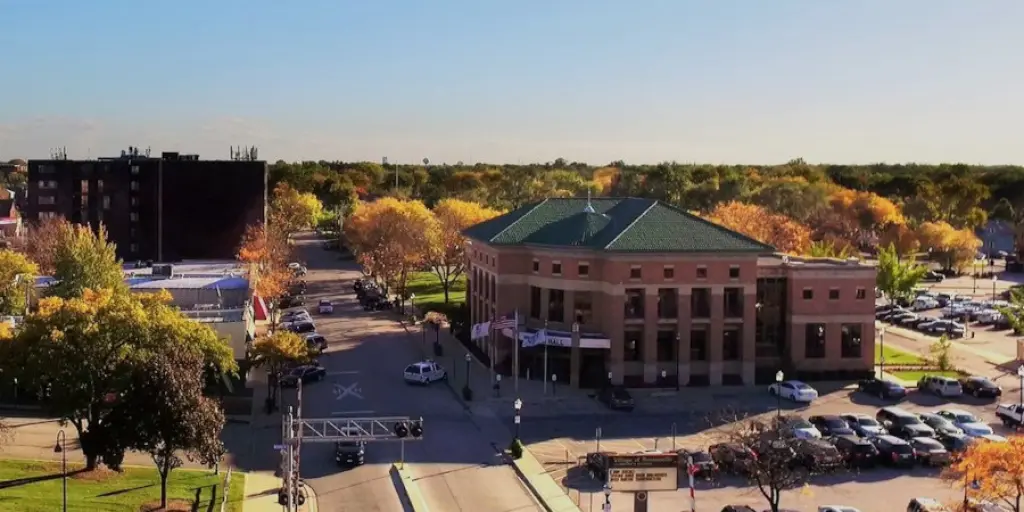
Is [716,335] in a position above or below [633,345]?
above

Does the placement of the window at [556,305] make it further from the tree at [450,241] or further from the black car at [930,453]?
the tree at [450,241]

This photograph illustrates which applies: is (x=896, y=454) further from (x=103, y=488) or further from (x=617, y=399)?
(x=103, y=488)

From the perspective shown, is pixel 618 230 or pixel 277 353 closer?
pixel 277 353

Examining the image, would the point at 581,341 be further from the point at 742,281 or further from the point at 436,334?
the point at 436,334

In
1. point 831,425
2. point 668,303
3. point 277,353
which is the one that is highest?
point 668,303

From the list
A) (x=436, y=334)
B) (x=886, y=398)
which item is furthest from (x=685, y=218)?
(x=436, y=334)

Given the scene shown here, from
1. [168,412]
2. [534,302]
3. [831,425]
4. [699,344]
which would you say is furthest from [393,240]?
[168,412]
